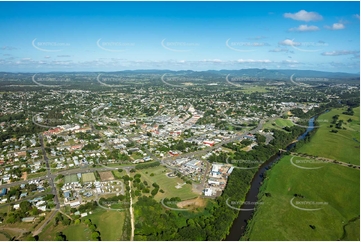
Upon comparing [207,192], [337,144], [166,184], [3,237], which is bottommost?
[3,237]

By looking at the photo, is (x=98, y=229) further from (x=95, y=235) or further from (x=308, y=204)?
(x=308, y=204)

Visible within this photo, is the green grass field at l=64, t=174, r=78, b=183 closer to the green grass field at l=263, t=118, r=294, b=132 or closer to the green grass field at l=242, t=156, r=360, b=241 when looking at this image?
the green grass field at l=242, t=156, r=360, b=241

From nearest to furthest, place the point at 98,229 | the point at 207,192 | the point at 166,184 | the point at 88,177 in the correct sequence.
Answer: the point at 98,229 → the point at 207,192 → the point at 166,184 → the point at 88,177

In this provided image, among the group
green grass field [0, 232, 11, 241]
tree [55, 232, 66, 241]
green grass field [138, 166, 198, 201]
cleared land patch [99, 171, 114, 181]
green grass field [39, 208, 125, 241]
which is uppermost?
green grass field [138, 166, 198, 201]

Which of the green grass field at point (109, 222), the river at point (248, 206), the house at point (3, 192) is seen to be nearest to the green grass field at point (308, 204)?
the river at point (248, 206)

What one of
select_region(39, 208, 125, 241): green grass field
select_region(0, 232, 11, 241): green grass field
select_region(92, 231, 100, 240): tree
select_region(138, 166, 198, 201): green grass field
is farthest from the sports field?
Result: select_region(92, 231, 100, 240): tree

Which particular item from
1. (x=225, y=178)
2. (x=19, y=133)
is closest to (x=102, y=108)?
(x=19, y=133)

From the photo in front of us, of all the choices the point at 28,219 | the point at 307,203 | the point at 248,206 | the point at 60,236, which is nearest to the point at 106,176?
the point at 28,219
